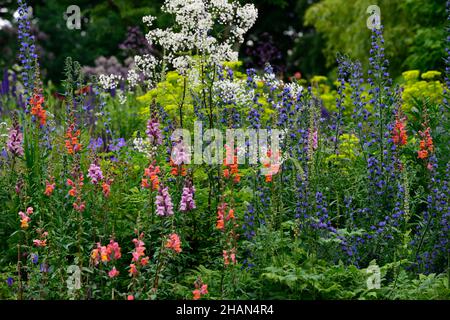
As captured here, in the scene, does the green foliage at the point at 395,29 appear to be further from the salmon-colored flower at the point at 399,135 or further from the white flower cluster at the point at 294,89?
the salmon-colored flower at the point at 399,135

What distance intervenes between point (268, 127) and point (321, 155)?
0.53 metres

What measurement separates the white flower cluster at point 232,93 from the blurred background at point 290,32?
18.6 ft

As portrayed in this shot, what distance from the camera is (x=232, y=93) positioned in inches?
237

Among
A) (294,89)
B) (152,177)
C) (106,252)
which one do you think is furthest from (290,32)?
(106,252)

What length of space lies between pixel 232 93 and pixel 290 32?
1816 centimetres

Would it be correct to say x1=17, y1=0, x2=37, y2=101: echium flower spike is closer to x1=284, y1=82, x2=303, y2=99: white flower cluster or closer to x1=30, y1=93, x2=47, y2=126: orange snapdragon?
x1=30, y1=93, x2=47, y2=126: orange snapdragon

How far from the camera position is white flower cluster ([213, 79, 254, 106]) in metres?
5.91

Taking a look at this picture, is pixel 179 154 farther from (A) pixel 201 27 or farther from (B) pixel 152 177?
(A) pixel 201 27

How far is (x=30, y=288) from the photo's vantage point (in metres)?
4.79

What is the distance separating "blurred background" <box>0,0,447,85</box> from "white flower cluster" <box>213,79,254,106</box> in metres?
5.67

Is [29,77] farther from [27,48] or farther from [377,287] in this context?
[377,287]

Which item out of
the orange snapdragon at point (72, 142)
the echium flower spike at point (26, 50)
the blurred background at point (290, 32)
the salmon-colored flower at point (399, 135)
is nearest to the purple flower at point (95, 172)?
the orange snapdragon at point (72, 142)

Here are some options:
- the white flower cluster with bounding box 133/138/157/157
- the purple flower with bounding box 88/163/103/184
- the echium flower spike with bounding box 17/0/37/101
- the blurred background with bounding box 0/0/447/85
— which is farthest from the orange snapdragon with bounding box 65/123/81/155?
the blurred background with bounding box 0/0/447/85

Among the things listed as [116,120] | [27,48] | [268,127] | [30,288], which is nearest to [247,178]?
[268,127]
